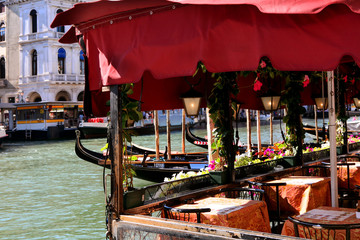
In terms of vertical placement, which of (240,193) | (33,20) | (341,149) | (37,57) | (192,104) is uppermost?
(33,20)

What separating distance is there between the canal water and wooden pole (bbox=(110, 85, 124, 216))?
13.7ft

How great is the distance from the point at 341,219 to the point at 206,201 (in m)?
0.94

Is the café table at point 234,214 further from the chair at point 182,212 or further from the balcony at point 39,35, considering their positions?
the balcony at point 39,35

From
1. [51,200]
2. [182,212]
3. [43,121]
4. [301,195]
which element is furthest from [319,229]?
[43,121]

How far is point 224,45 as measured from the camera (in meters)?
2.13

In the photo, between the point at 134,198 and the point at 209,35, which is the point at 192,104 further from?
the point at 209,35

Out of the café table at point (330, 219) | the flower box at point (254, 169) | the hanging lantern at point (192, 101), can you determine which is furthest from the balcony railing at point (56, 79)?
the café table at point (330, 219)

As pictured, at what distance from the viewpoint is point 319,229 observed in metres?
2.35

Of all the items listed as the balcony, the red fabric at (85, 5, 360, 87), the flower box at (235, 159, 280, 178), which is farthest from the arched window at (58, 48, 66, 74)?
the red fabric at (85, 5, 360, 87)

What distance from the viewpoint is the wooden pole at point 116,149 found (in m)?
2.61

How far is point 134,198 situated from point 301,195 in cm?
144

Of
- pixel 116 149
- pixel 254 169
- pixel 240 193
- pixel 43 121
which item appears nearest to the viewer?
pixel 116 149

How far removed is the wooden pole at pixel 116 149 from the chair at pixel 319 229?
0.92 meters

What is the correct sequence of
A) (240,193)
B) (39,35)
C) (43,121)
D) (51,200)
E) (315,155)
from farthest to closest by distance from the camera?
(39,35), (43,121), (51,200), (315,155), (240,193)
